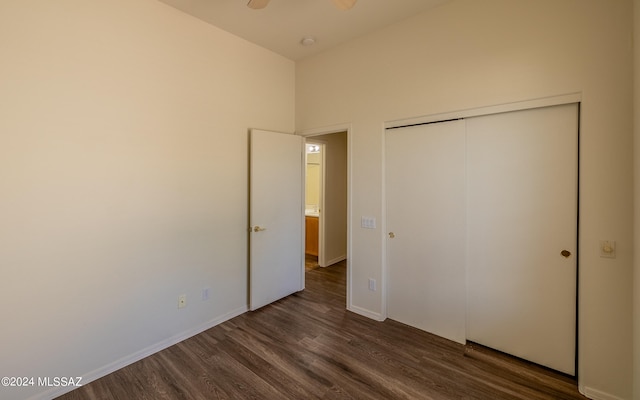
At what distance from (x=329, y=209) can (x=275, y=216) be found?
5.43 feet

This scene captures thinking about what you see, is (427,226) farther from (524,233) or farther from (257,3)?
(257,3)

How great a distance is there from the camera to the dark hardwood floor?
1.95 m

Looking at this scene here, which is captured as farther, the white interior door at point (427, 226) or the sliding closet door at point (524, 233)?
the white interior door at point (427, 226)

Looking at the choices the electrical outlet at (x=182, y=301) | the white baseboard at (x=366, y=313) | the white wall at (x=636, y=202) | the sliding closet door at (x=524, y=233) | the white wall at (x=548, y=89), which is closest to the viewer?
the white wall at (x=636, y=202)

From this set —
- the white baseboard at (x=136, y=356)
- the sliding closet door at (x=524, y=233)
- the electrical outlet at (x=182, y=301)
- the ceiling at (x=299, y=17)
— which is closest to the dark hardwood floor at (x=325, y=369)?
the white baseboard at (x=136, y=356)

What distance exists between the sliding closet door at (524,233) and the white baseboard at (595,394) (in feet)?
0.53

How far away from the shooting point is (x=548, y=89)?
203 centimetres

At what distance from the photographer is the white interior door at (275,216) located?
315 centimetres

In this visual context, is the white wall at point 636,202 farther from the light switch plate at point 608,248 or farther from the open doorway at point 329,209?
the open doorway at point 329,209

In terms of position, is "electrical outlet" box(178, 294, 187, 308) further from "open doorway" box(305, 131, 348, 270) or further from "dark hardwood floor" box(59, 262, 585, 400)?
"open doorway" box(305, 131, 348, 270)

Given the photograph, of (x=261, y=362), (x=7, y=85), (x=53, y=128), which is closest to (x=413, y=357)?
(x=261, y=362)

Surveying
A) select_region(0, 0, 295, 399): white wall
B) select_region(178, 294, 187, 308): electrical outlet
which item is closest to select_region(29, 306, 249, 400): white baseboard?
select_region(0, 0, 295, 399): white wall

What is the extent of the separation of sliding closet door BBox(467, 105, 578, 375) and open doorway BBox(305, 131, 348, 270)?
243 cm

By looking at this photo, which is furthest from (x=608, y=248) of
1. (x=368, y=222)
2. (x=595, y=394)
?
(x=368, y=222)
